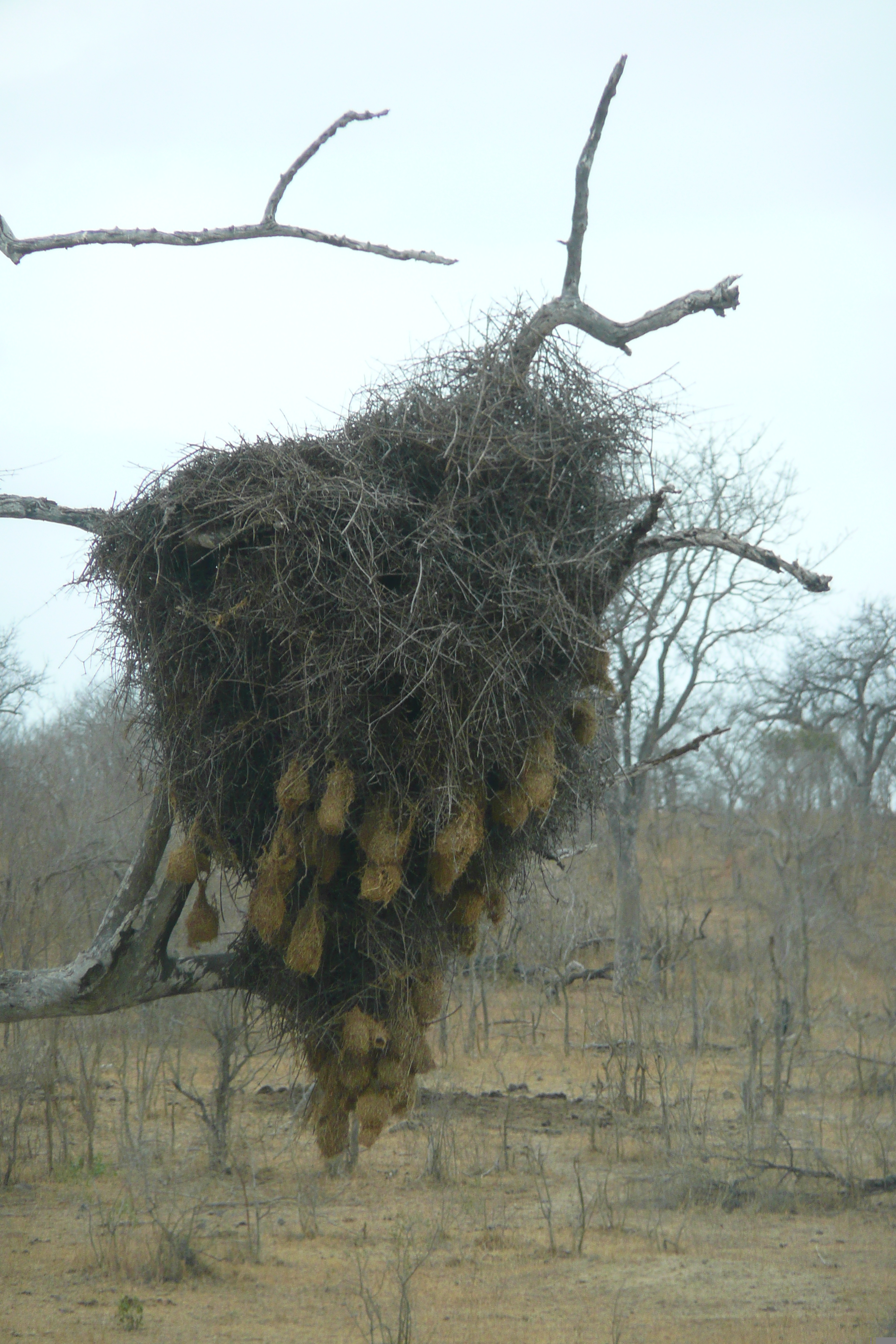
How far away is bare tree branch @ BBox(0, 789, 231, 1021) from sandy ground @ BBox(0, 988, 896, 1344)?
9.32ft

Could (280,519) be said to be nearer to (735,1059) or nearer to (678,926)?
(735,1059)

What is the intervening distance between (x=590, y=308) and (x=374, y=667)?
1.95m

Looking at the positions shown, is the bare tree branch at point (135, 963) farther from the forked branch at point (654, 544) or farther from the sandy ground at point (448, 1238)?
the sandy ground at point (448, 1238)

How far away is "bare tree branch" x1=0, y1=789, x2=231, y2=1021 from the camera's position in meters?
4.06

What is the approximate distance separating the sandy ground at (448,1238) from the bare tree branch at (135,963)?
2.84m

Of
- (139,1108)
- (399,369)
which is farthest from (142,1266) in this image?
(399,369)

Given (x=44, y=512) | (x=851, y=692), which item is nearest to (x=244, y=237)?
(x=44, y=512)

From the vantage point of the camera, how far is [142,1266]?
8289mm

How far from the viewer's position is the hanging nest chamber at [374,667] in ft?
11.2

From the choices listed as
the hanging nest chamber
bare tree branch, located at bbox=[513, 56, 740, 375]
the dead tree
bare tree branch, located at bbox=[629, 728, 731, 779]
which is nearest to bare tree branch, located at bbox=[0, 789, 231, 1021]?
the dead tree

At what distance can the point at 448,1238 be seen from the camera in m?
9.10

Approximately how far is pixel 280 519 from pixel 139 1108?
9.49 m

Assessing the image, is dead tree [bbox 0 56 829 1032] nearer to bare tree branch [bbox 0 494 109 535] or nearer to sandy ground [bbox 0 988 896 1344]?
bare tree branch [bbox 0 494 109 535]

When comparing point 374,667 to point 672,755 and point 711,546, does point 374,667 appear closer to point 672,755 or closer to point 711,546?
point 711,546
